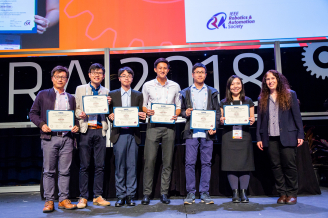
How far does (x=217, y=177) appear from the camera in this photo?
358 centimetres

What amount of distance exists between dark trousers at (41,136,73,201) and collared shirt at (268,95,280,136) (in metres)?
2.38

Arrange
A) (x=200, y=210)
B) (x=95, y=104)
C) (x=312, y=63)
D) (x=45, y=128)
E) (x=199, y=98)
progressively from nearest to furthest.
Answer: (x=200, y=210) → (x=45, y=128) → (x=95, y=104) → (x=199, y=98) → (x=312, y=63)

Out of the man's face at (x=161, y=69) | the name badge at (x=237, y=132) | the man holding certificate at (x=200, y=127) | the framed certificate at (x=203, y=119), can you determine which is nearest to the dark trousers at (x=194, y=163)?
the man holding certificate at (x=200, y=127)

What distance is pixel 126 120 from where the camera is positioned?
3.07m

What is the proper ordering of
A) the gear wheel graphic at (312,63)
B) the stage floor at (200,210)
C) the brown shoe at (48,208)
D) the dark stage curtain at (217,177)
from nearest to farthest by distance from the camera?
the stage floor at (200,210) < the brown shoe at (48,208) < the dark stage curtain at (217,177) < the gear wheel graphic at (312,63)

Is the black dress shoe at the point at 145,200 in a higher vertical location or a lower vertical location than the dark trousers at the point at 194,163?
lower

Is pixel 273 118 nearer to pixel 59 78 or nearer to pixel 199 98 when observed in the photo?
pixel 199 98

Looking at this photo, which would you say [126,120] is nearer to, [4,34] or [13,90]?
[13,90]

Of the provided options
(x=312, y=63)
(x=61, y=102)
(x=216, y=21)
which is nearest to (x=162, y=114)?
(x=61, y=102)

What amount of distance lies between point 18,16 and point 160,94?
3269mm

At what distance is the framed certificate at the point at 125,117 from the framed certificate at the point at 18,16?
9.34 ft

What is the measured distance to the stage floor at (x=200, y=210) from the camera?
2.70 metres

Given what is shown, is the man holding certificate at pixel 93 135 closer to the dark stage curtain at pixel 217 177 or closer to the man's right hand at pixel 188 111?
the dark stage curtain at pixel 217 177

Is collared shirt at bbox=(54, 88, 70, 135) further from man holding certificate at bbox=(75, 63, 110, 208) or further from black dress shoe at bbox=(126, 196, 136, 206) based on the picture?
black dress shoe at bbox=(126, 196, 136, 206)
